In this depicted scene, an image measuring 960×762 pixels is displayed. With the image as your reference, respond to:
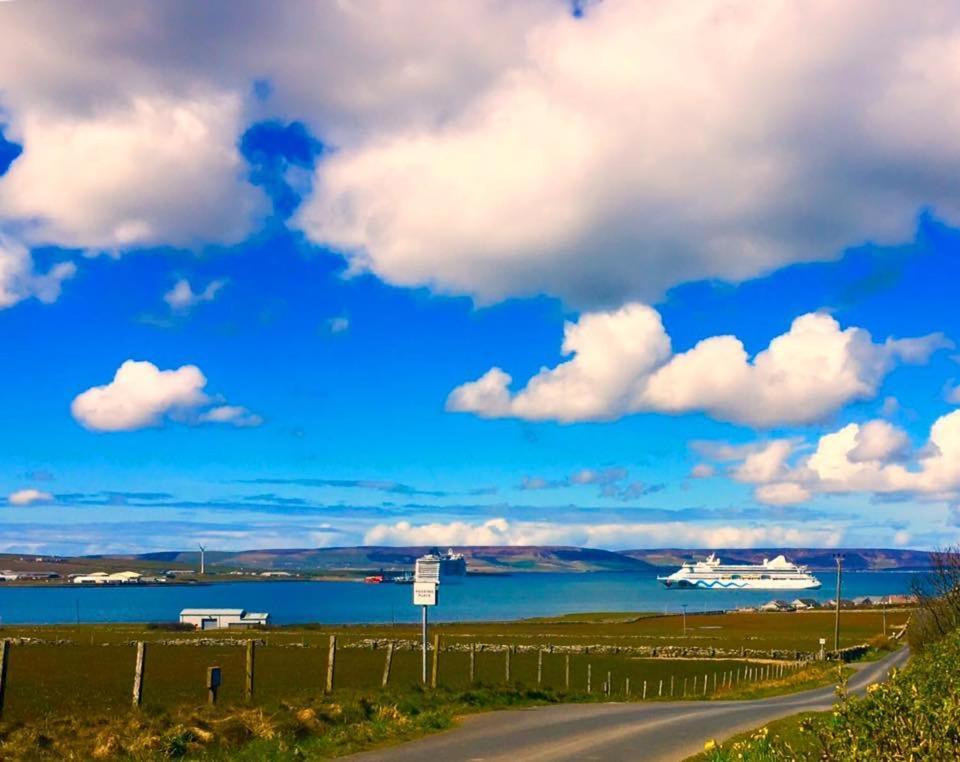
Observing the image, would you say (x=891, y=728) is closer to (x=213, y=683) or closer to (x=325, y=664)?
(x=213, y=683)

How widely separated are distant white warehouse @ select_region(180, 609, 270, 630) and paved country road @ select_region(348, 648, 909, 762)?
110490 millimetres

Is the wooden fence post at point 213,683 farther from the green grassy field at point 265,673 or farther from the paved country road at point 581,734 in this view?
the paved country road at point 581,734

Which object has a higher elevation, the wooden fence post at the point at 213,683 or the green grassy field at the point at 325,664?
the wooden fence post at the point at 213,683

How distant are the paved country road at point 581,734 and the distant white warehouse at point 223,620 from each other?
110490mm

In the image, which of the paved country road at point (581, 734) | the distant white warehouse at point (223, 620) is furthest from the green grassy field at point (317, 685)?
the distant white warehouse at point (223, 620)

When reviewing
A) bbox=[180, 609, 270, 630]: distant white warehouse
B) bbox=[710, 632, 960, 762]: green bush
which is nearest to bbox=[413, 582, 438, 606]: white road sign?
bbox=[710, 632, 960, 762]: green bush

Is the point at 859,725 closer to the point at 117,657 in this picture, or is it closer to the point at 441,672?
the point at 441,672

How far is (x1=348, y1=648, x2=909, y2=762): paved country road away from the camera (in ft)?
56.4

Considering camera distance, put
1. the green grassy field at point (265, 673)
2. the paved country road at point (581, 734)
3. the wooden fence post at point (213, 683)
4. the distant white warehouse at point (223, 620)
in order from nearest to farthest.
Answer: the paved country road at point (581, 734), the wooden fence post at point (213, 683), the green grassy field at point (265, 673), the distant white warehouse at point (223, 620)

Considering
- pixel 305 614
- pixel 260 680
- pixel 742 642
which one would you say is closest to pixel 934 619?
pixel 260 680

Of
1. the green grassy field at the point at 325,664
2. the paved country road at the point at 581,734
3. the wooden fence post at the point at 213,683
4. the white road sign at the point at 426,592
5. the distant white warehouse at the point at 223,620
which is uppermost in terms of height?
the white road sign at the point at 426,592

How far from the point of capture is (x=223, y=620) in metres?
138

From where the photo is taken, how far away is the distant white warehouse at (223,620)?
Answer: 132 metres

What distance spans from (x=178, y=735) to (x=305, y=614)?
7468 inches
